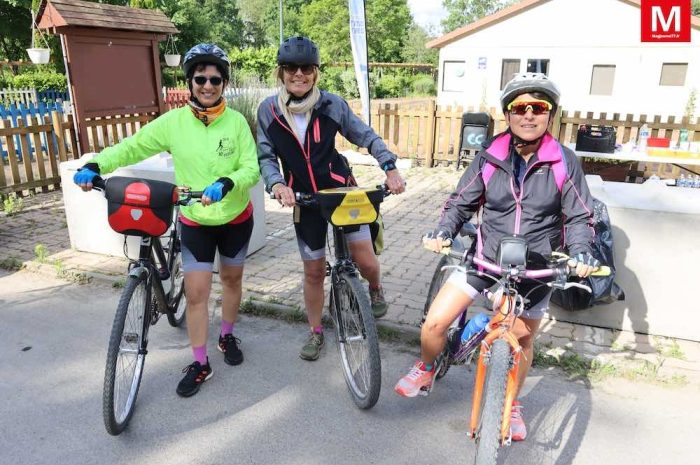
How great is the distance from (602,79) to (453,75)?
632 centimetres

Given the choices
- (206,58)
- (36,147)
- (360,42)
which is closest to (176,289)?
(206,58)

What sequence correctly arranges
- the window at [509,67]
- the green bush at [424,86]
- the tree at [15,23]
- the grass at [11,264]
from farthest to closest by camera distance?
the green bush at [424,86] < the tree at [15,23] < the window at [509,67] < the grass at [11,264]

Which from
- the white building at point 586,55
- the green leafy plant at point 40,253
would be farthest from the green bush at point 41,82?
the green leafy plant at point 40,253

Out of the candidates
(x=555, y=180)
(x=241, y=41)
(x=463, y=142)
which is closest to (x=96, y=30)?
(x=463, y=142)

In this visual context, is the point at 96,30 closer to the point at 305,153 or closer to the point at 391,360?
the point at 305,153

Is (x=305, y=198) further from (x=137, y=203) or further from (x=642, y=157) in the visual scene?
(x=642, y=157)

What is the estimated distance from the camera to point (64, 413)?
3.12 m

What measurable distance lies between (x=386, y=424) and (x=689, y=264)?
2531 millimetres

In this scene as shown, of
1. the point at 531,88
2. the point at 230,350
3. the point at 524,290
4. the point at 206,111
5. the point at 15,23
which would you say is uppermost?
the point at 15,23

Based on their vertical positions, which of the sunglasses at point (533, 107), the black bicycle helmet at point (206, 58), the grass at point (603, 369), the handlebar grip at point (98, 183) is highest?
the black bicycle helmet at point (206, 58)

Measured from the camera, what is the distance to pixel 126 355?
9.87 ft

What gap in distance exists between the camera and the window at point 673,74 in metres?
20.4

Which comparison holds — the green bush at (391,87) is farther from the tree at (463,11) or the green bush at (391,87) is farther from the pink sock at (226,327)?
the pink sock at (226,327)

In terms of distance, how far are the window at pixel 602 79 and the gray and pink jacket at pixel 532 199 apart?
22057 millimetres
